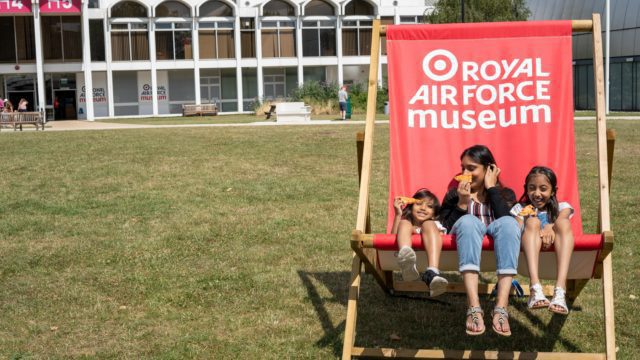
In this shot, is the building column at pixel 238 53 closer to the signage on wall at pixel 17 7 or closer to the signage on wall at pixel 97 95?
the signage on wall at pixel 97 95

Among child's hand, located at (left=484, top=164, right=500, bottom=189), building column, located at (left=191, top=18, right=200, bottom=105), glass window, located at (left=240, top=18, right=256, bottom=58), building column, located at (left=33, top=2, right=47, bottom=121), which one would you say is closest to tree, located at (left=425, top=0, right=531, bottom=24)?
glass window, located at (left=240, top=18, right=256, bottom=58)

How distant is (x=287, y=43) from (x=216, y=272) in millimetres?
38687

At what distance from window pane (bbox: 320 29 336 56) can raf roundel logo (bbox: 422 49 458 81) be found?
3942 centimetres

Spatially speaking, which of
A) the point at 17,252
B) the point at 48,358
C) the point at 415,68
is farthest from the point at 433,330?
the point at 17,252

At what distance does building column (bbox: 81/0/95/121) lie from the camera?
40.6 meters

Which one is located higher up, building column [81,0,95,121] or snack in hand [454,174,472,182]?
building column [81,0,95,121]

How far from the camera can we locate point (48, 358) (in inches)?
181

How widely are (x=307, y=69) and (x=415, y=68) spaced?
4043cm

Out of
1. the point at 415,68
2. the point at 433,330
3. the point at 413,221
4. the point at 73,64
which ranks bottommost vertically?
the point at 433,330

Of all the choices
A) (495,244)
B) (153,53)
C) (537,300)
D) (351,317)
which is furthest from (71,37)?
(537,300)

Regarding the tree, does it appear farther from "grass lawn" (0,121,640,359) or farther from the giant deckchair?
the giant deckchair

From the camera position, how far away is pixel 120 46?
4216cm

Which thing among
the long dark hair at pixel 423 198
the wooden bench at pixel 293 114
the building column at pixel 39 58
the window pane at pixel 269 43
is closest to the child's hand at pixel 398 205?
the long dark hair at pixel 423 198

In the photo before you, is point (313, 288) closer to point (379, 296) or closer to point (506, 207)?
point (379, 296)
